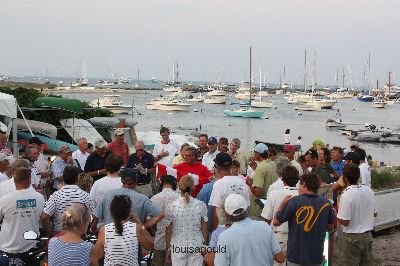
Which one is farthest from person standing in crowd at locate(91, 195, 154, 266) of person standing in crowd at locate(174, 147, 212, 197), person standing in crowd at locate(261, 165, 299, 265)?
person standing in crowd at locate(174, 147, 212, 197)

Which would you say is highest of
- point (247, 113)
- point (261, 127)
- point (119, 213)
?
point (119, 213)

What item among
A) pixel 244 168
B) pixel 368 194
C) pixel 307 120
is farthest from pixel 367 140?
pixel 368 194

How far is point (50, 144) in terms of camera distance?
802 inches

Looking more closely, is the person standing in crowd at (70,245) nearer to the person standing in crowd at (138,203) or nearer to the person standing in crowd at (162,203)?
the person standing in crowd at (138,203)

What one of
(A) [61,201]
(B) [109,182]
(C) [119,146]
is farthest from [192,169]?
(C) [119,146]

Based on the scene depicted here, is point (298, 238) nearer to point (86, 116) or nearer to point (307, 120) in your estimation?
point (86, 116)

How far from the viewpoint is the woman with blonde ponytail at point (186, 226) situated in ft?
19.6

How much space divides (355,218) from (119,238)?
3.05 meters

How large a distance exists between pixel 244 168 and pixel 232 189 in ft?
15.2

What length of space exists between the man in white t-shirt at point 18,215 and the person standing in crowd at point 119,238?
1453mm

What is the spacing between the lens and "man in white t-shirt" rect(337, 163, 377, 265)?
6.55 meters

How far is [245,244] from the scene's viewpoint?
184 inches

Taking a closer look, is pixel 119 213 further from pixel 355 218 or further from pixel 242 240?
pixel 355 218

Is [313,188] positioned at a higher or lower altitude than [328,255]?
higher
